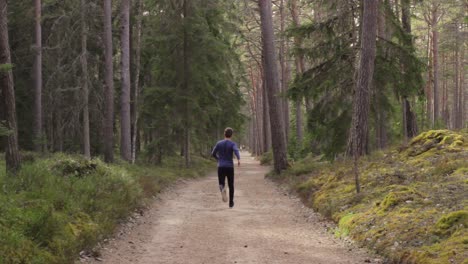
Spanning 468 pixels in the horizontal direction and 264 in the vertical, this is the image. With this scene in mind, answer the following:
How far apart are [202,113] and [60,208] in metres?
A: 16.1

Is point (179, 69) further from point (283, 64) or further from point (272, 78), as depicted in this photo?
point (283, 64)

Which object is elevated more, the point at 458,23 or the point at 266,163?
the point at 458,23

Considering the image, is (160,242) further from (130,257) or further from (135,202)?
(135,202)

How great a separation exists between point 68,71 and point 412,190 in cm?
1585

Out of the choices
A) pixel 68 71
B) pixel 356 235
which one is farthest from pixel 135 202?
pixel 68 71

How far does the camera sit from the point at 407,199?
347 inches

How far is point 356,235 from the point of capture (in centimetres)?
820

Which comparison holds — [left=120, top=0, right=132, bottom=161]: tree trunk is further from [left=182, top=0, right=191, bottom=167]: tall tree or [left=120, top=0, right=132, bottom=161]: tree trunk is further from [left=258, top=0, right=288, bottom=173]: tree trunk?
[left=258, top=0, right=288, bottom=173]: tree trunk

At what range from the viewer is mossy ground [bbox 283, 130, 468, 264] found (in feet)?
21.7

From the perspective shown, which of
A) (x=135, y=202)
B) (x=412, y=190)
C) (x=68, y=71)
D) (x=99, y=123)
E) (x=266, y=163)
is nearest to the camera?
(x=412, y=190)

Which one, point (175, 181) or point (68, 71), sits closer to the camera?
point (175, 181)

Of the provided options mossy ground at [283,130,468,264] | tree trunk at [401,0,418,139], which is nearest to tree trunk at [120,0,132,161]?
mossy ground at [283,130,468,264]

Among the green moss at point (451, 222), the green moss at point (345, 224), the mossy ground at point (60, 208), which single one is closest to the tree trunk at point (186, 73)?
the mossy ground at point (60, 208)

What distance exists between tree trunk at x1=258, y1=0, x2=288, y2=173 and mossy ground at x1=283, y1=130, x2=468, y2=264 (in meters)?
4.95
